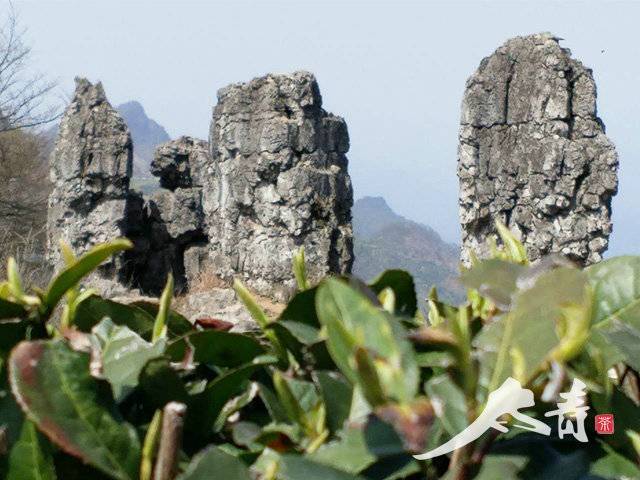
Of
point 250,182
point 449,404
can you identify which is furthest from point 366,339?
point 250,182

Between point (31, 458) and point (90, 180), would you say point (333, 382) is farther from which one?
point (90, 180)

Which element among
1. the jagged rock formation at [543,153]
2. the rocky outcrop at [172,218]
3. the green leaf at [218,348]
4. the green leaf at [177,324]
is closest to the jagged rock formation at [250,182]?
the rocky outcrop at [172,218]

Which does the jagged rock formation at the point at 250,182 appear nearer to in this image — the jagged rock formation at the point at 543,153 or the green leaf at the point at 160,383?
the jagged rock formation at the point at 543,153

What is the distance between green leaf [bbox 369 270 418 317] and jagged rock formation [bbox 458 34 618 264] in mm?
8524

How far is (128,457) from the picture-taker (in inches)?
17.6

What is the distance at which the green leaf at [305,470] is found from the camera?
1.23 ft

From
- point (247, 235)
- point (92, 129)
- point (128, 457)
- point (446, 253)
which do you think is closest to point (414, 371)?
point (128, 457)

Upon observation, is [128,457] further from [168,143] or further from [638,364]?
[168,143]

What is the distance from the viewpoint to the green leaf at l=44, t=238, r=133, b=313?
0.50 m

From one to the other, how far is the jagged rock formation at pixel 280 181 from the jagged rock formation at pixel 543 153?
192 centimetres

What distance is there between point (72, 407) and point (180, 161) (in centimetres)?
1334

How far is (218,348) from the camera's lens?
564 millimetres

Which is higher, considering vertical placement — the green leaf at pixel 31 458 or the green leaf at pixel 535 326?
the green leaf at pixel 535 326

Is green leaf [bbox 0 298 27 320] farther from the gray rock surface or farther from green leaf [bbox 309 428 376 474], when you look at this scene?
the gray rock surface
